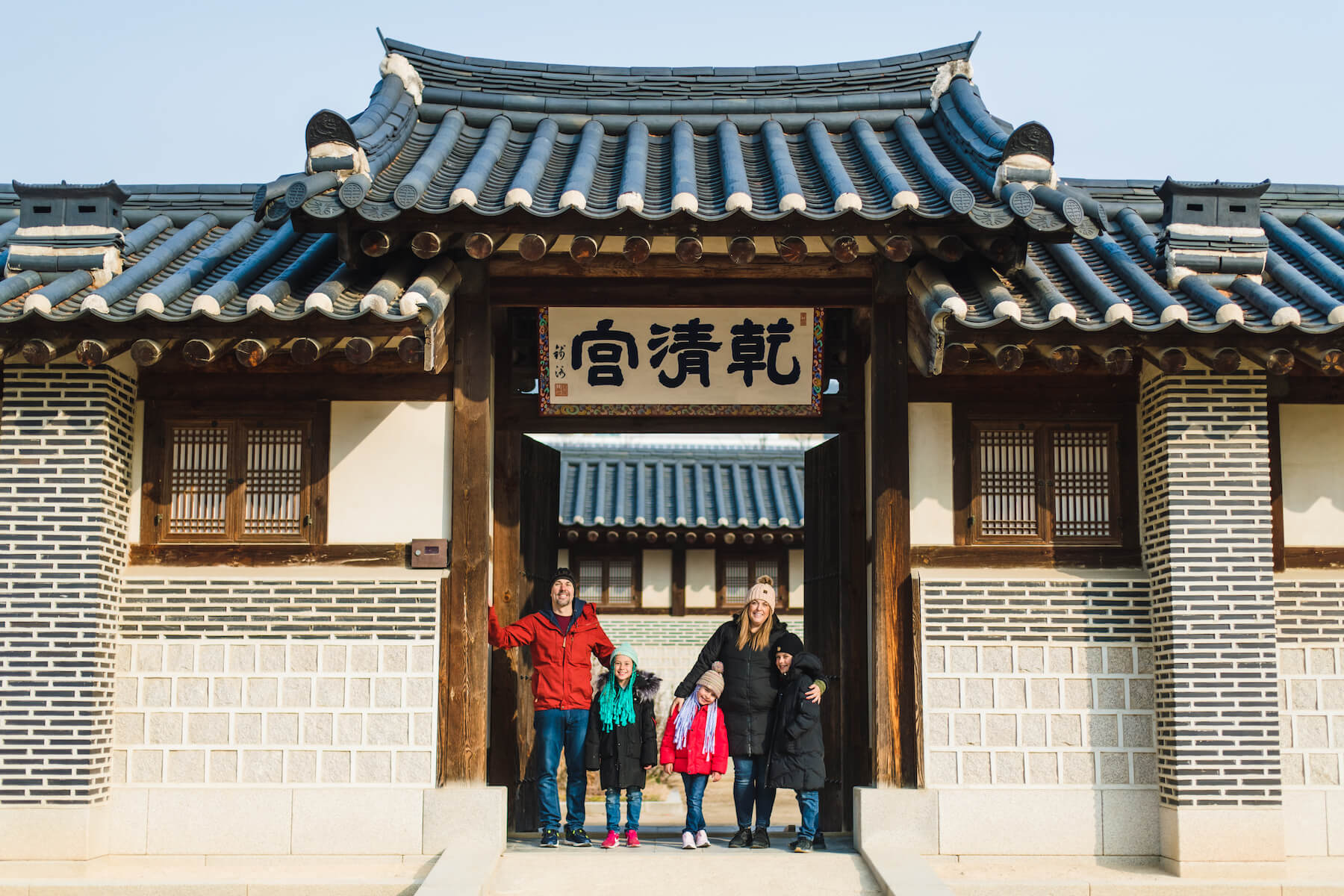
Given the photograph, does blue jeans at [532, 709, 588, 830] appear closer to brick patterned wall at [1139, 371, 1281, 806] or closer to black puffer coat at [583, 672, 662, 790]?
black puffer coat at [583, 672, 662, 790]

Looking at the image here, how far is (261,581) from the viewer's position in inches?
364

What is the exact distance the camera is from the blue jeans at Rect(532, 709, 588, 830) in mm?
9414

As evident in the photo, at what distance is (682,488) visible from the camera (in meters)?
25.9

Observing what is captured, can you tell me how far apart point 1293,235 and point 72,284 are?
958cm

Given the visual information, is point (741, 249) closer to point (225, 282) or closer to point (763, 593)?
point (763, 593)

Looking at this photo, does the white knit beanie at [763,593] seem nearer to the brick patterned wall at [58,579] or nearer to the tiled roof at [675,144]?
the tiled roof at [675,144]

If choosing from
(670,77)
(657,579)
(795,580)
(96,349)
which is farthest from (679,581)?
(96,349)

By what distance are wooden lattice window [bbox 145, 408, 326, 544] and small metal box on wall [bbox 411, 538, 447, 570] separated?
693mm

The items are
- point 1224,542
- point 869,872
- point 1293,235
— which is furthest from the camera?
point 1293,235

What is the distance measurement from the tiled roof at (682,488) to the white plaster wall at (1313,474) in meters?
14.5

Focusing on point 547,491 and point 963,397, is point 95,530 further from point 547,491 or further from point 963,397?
point 963,397

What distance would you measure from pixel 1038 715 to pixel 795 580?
15.4 m

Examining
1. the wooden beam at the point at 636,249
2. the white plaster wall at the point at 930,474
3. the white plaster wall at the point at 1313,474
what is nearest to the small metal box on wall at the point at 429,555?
the wooden beam at the point at 636,249

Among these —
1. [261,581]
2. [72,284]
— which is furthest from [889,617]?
[72,284]
